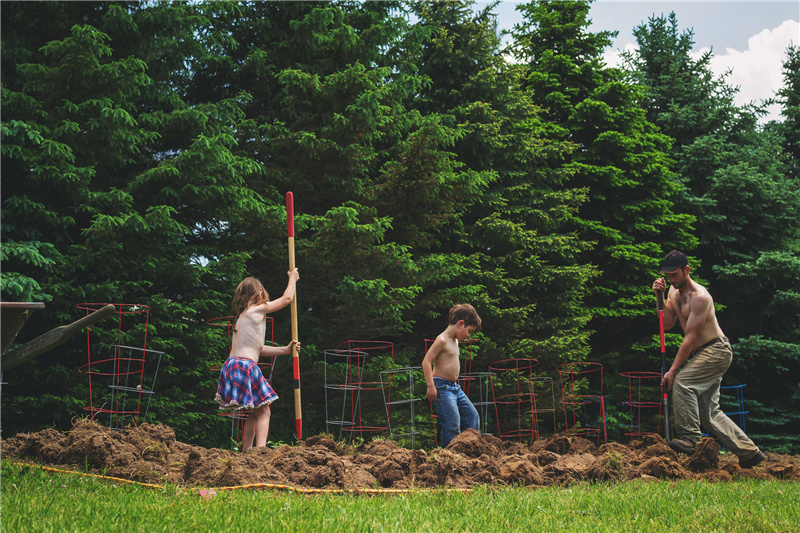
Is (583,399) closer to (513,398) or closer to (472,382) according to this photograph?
(513,398)

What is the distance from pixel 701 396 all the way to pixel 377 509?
157 inches

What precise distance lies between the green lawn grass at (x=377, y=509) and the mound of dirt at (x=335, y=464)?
32cm

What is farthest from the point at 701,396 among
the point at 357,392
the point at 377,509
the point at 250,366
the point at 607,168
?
the point at 607,168

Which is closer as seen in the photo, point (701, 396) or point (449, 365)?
point (701, 396)

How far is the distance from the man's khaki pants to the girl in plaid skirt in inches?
147

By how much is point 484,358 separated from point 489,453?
6.41m

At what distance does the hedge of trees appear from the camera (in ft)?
26.4

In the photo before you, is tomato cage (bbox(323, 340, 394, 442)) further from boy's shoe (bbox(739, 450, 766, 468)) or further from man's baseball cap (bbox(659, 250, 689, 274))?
boy's shoe (bbox(739, 450, 766, 468))

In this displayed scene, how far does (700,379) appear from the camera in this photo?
6184 millimetres

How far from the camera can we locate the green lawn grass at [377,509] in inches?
125

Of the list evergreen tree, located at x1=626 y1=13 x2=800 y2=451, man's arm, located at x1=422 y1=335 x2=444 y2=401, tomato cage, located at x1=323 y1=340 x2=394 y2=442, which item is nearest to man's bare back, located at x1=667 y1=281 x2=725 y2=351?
man's arm, located at x1=422 y1=335 x2=444 y2=401

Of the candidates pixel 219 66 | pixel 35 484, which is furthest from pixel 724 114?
pixel 35 484

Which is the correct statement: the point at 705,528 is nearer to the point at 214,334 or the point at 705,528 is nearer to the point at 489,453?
the point at 489,453

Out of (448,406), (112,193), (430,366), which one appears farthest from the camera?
(112,193)
